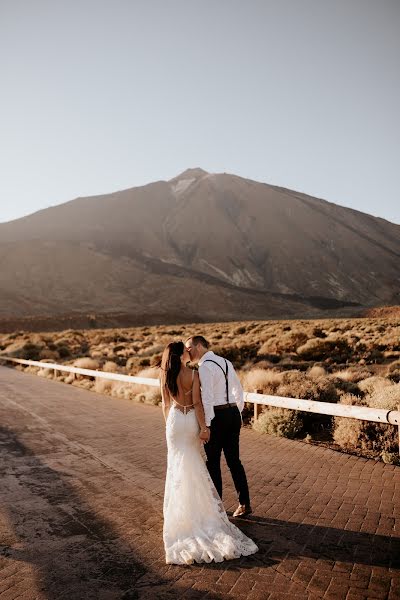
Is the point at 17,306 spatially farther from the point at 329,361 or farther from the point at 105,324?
the point at 329,361

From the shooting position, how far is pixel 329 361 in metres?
21.0

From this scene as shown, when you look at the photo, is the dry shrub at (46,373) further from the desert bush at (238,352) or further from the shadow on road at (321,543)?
the shadow on road at (321,543)

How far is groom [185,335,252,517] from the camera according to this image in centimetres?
524

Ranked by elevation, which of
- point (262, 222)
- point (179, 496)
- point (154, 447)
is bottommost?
point (154, 447)

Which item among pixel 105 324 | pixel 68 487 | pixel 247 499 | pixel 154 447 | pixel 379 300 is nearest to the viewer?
pixel 247 499

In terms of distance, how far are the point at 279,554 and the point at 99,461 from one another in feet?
13.6

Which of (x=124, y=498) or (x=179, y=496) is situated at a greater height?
(x=179, y=496)

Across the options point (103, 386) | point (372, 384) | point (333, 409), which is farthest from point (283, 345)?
point (333, 409)

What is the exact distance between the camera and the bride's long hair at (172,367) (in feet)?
15.9

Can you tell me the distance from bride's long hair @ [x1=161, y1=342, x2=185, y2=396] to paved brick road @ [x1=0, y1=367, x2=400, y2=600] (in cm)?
151

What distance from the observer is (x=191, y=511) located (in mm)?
4715

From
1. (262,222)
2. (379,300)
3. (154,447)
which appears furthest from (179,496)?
(262,222)

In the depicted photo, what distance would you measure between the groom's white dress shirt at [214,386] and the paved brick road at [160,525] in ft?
4.31

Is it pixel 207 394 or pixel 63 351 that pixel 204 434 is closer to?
pixel 207 394
